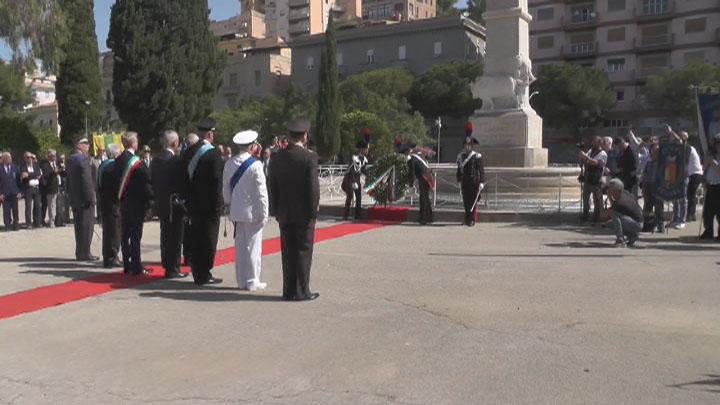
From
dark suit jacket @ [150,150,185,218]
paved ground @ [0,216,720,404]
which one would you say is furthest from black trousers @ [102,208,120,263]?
dark suit jacket @ [150,150,185,218]

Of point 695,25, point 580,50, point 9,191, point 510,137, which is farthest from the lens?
point 580,50

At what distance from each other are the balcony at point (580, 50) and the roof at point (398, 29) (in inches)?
340

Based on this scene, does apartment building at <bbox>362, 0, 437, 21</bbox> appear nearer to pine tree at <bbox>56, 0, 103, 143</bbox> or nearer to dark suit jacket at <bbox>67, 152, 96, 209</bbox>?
pine tree at <bbox>56, 0, 103, 143</bbox>

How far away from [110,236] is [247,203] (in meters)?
3.12

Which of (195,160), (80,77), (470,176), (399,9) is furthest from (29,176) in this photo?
(399,9)

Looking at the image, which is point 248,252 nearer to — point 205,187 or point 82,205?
point 205,187

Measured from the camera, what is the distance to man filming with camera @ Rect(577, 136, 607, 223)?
12867mm

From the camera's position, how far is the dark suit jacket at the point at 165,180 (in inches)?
327

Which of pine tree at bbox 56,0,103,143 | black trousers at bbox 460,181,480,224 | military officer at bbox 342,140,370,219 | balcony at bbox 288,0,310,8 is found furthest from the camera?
balcony at bbox 288,0,310,8

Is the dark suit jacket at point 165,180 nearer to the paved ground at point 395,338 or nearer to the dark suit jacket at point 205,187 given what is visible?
Answer: the dark suit jacket at point 205,187

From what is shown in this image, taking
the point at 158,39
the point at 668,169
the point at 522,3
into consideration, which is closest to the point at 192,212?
the point at 668,169

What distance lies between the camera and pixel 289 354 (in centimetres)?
519

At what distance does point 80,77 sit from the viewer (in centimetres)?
4016

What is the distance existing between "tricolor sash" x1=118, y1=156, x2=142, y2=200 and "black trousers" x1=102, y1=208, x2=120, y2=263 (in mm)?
776
